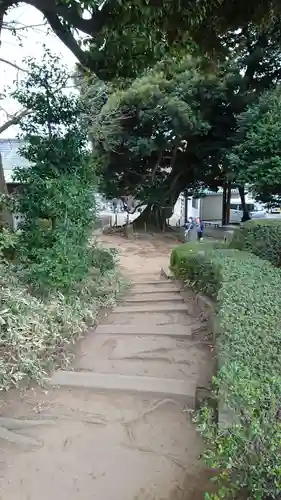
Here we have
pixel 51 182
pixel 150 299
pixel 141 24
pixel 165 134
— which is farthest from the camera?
pixel 165 134

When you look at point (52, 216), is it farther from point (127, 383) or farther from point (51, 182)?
point (127, 383)

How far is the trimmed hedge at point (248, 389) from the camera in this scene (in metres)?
1.25

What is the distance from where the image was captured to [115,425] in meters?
2.61

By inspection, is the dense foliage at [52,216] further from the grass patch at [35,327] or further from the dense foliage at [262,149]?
the dense foliage at [262,149]

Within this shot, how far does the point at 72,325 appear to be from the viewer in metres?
3.65

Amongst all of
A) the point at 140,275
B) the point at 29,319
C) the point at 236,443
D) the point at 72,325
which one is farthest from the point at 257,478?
the point at 140,275

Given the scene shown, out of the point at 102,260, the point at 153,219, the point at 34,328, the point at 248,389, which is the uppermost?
the point at 153,219

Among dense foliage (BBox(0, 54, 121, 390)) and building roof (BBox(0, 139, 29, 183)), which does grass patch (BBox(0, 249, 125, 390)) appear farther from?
building roof (BBox(0, 139, 29, 183))

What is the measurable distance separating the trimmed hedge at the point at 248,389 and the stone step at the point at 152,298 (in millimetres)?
1489

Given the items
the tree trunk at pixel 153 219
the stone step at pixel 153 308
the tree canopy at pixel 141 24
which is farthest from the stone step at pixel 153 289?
the tree trunk at pixel 153 219

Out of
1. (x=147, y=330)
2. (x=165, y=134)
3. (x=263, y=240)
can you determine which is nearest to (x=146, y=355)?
(x=147, y=330)

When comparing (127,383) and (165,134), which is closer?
(127,383)

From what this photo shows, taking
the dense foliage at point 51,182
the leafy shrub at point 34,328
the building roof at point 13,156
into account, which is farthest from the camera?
the building roof at point 13,156

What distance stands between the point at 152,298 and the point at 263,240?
1.87m
